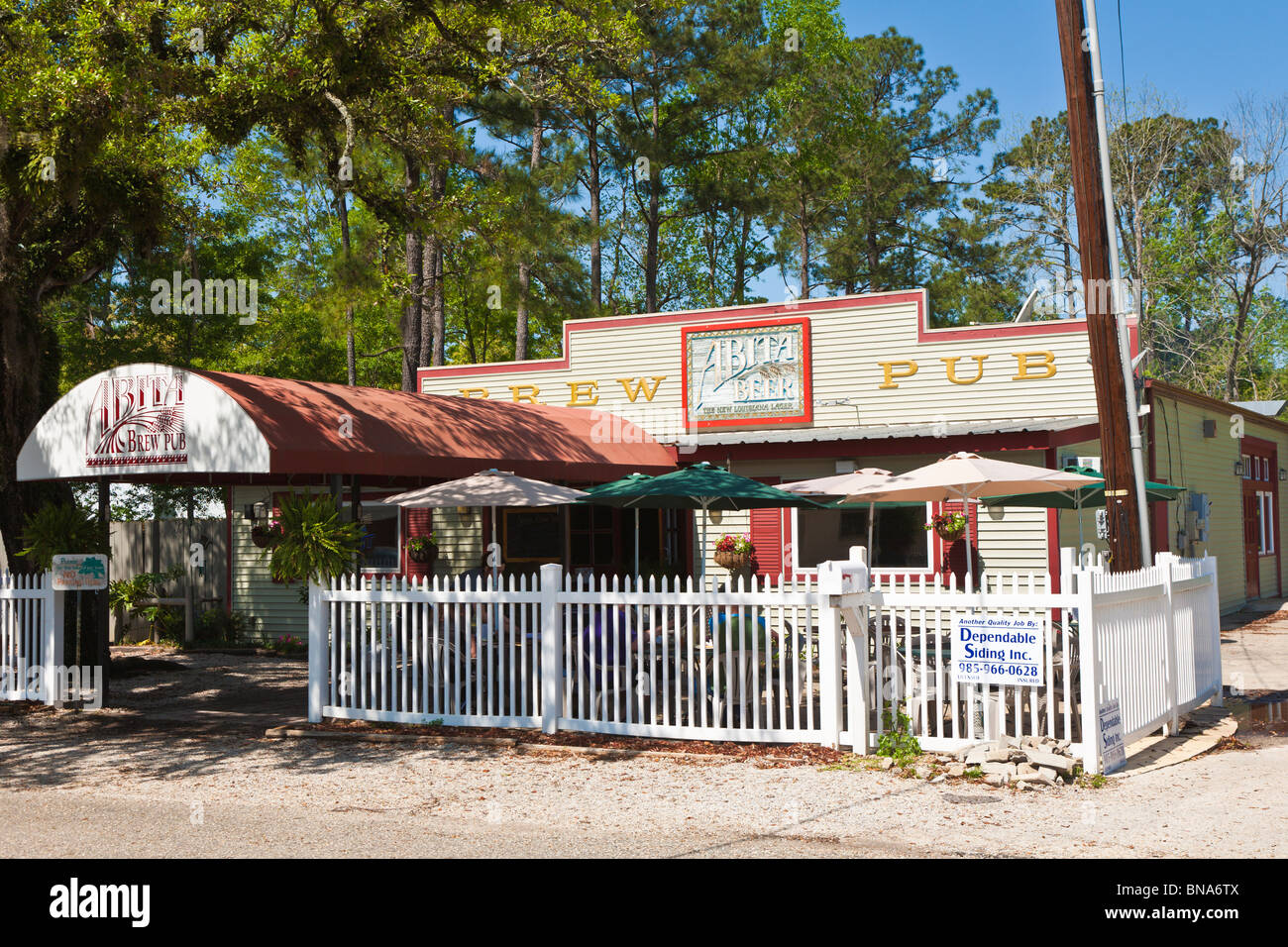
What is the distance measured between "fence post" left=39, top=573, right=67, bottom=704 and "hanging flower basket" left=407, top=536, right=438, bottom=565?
6.95 m

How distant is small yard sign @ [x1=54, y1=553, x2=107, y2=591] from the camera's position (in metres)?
12.3

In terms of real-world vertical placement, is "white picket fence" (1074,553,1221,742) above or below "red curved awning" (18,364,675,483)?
below

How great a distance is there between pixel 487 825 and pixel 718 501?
22.2ft

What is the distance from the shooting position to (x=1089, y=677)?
319 inches

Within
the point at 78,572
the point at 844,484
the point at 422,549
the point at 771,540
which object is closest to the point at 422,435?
the point at 78,572

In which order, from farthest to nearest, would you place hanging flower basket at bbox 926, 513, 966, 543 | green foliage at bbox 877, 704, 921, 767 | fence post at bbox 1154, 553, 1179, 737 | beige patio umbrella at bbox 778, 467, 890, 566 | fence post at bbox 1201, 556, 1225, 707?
hanging flower basket at bbox 926, 513, 966, 543 → beige patio umbrella at bbox 778, 467, 890, 566 → fence post at bbox 1201, 556, 1225, 707 → fence post at bbox 1154, 553, 1179, 737 → green foliage at bbox 877, 704, 921, 767

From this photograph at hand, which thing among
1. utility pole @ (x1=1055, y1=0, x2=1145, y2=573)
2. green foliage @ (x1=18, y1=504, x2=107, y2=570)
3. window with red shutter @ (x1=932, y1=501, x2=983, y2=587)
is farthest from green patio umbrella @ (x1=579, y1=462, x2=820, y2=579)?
green foliage @ (x1=18, y1=504, x2=107, y2=570)

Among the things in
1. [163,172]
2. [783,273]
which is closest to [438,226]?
[163,172]

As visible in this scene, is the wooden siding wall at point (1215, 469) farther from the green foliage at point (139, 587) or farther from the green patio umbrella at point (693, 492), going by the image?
the green foliage at point (139, 587)

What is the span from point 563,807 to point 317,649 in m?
4.11

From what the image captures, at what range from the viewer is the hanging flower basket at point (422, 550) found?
19.0m

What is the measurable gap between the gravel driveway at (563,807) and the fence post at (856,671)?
2.02ft

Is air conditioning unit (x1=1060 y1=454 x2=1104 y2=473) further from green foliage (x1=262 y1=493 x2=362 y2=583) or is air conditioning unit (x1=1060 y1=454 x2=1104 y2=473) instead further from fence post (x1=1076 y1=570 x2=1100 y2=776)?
green foliage (x1=262 y1=493 x2=362 y2=583)

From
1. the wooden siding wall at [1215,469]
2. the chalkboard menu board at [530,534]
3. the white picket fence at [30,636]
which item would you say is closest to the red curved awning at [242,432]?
the white picket fence at [30,636]
